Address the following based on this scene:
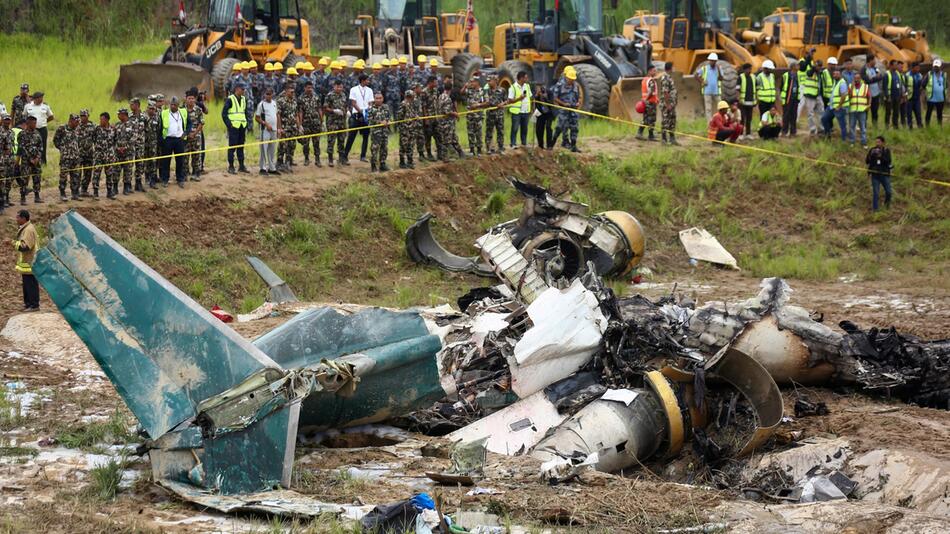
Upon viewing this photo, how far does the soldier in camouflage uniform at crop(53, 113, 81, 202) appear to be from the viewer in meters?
16.2

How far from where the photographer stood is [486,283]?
58.4 feet

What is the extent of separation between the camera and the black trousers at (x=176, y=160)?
691 inches

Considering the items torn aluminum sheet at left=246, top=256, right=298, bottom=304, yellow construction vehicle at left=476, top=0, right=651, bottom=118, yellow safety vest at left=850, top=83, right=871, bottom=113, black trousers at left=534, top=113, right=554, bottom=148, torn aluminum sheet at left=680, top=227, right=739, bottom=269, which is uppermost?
yellow construction vehicle at left=476, top=0, right=651, bottom=118

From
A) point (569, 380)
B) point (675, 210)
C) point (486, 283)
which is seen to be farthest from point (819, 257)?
point (569, 380)

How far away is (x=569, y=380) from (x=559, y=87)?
11.8 metres

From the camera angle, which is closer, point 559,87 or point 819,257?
point 819,257

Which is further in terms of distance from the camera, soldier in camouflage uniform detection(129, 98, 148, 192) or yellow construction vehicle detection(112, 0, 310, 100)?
yellow construction vehicle detection(112, 0, 310, 100)

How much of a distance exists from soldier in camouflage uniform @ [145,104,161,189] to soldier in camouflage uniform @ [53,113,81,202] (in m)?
1.03

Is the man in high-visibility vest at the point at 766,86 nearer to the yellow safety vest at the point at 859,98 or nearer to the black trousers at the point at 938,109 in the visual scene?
the yellow safety vest at the point at 859,98

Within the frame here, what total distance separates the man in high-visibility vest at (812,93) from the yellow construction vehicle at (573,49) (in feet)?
10.8

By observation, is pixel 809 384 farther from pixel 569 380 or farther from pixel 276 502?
pixel 276 502

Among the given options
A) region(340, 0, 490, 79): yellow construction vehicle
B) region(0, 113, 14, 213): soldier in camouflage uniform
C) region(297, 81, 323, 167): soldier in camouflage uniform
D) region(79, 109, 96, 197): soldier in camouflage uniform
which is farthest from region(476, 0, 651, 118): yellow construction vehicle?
region(0, 113, 14, 213): soldier in camouflage uniform

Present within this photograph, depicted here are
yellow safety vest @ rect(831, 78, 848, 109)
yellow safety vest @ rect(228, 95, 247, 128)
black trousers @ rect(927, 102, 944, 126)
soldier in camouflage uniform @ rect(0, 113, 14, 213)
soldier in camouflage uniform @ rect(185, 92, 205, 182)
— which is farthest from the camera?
black trousers @ rect(927, 102, 944, 126)

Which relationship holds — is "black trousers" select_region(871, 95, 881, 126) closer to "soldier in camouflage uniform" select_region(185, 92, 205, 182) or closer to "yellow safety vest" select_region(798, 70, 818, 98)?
"yellow safety vest" select_region(798, 70, 818, 98)
